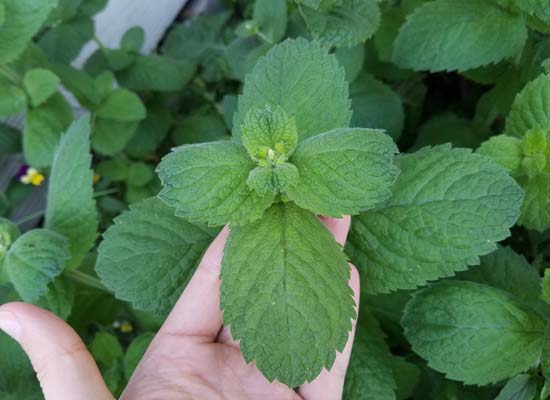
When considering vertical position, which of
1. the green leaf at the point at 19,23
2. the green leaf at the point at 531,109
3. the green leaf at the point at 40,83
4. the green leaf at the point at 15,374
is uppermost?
the green leaf at the point at 19,23

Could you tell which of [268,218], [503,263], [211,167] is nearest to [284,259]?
[268,218]

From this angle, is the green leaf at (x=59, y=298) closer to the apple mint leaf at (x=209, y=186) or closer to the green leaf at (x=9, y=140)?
the apple mint leaf at (x=209, y=186)

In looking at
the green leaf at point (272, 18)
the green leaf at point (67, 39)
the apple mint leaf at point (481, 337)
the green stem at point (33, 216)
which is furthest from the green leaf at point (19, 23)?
the apple mint leaf at point (481, 337)

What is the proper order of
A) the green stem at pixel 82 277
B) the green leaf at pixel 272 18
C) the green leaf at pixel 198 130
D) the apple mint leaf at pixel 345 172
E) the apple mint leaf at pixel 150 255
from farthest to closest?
1. the green leaf at pixel 198 130
2. the green leaf at pixel 272 18
3. the green stem at pixel 82 277
4. the apple mint leaf at pixel 150 255
5. the apple mint leaf at pixel 345 172

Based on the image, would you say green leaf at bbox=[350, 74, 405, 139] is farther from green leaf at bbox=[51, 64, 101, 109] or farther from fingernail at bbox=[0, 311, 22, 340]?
fingernail at bbox=[0, 311, 22, 340]

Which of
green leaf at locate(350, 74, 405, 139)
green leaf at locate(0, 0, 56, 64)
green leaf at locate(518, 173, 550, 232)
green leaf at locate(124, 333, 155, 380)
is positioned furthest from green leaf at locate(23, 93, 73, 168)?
green leaf at locate(518, 173, 550, 232)

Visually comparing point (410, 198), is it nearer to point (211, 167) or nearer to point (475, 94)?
point (211, 167)
